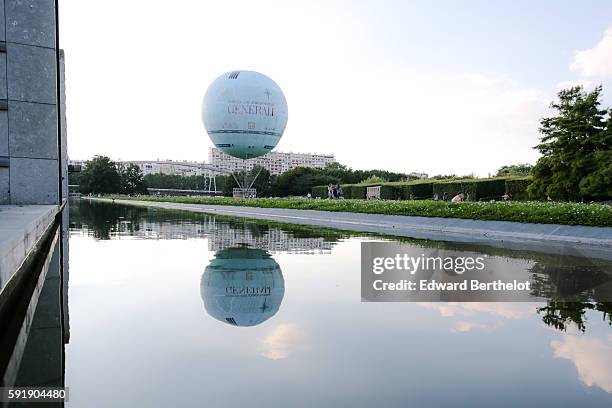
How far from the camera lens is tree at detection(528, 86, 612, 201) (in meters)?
24.9

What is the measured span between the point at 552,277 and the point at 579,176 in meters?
21.2

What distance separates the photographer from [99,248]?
11352mm

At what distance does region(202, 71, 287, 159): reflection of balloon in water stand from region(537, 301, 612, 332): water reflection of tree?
36292 mm

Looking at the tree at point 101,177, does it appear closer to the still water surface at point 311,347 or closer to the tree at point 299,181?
the tree at point 299,181

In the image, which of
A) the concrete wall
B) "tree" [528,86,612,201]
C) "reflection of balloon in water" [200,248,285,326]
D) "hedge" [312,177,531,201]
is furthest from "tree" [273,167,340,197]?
"reflection of balloon in water" [200,248,285,326]

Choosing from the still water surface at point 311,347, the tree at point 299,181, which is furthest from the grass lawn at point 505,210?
the tree at point 299,181

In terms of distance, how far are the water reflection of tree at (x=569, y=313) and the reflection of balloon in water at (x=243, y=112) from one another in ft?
119

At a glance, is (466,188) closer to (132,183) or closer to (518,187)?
(518,187)

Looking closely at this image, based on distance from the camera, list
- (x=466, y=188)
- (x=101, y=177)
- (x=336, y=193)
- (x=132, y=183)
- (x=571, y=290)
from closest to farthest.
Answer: (x=571, y=290) < (x=466, y=188) < (x=336, y=193) < (x=101, y=177) < (x=132, y=183)

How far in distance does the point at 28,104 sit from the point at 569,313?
1414cm

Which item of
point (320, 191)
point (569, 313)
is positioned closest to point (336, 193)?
point (320, 191)

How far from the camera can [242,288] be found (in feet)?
21.4

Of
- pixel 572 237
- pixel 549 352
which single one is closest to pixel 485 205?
pixel 572 237

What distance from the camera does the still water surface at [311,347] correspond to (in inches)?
125
